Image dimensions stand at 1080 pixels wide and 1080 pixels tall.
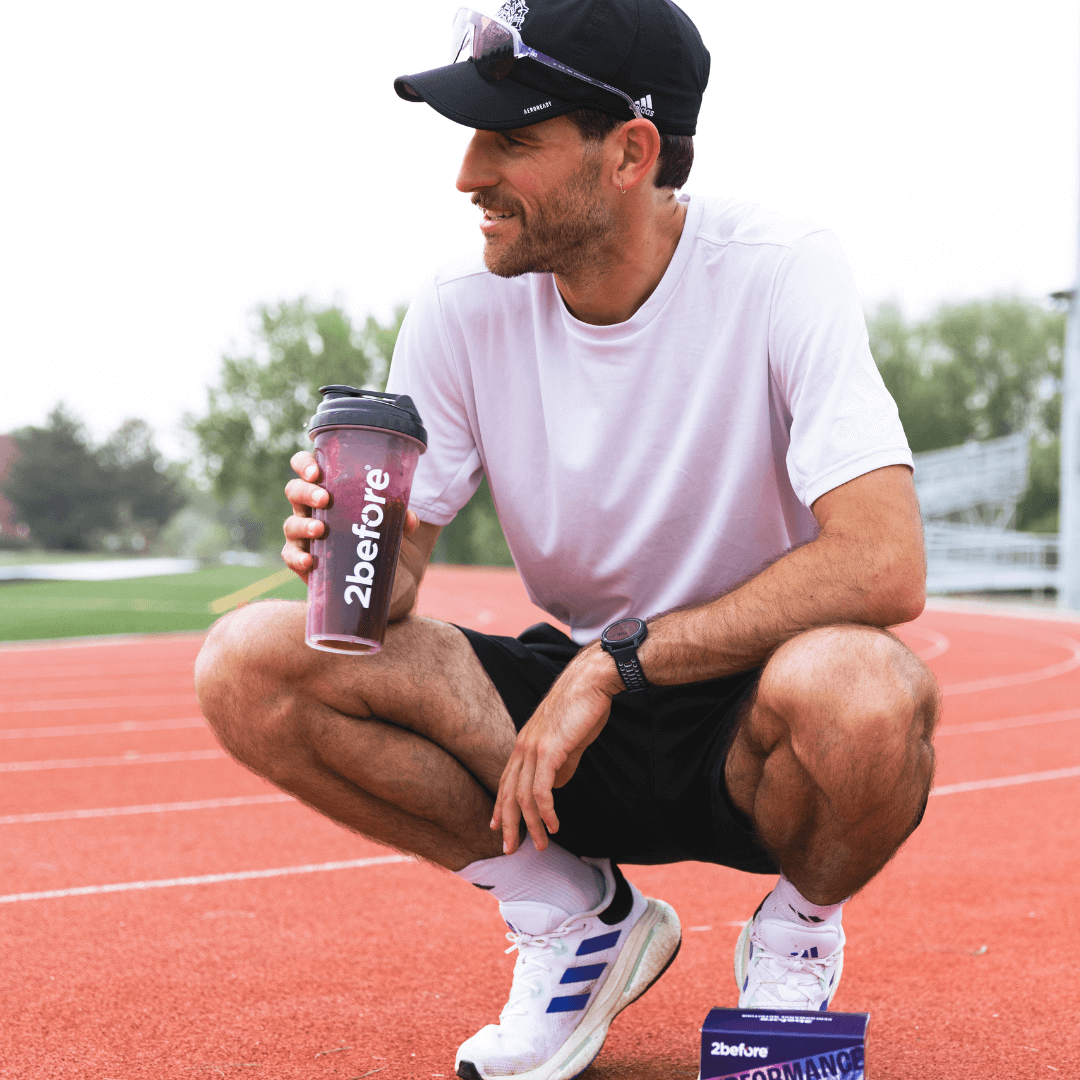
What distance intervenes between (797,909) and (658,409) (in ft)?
3.10

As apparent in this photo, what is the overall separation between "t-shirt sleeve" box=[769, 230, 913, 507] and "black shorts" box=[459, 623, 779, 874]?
403mm

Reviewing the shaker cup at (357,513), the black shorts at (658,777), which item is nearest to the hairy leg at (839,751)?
the black shorts at (658,777)

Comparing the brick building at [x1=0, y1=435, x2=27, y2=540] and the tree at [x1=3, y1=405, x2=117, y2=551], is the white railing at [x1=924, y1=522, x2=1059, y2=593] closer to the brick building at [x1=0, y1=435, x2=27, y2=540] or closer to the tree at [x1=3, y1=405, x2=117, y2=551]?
the tree at [x1=3, y1=405, x2=117, y2=551]

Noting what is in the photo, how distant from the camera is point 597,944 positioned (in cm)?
225

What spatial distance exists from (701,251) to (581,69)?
0.42m

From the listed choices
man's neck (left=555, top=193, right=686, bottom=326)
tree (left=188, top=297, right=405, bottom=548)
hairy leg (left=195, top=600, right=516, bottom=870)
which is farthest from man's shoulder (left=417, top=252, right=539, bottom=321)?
tree (left=188, top=297, right=405, bottom=548)

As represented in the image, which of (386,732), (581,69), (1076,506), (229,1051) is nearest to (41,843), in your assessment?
(229,1051)

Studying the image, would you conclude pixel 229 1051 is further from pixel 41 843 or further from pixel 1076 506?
pixel 1076 506

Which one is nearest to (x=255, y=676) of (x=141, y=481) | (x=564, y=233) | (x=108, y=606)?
(x=564, y=233)

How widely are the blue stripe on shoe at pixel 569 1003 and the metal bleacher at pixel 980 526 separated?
79.5 ft

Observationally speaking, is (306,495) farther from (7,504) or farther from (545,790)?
(7,504)

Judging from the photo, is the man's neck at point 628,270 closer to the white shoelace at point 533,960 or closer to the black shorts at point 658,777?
the black shorts at point 658,777

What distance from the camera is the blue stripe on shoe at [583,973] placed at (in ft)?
7.20

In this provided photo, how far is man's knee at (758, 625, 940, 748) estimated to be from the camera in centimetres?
176
